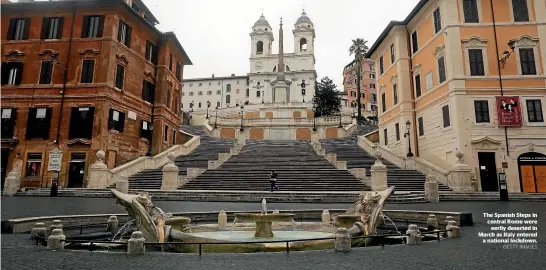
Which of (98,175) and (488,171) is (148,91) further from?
(488,171)

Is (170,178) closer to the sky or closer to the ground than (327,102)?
closer to the ground

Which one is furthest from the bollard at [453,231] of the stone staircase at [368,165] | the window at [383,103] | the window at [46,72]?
the window at [46,72]

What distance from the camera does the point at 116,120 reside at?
29.5 metres

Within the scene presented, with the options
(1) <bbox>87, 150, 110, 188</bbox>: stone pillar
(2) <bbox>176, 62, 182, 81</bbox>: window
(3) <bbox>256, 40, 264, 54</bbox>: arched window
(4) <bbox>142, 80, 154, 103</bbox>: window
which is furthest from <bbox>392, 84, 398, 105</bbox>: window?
(3) <bbox>256, 40, 264, 54</bbox>: arched window

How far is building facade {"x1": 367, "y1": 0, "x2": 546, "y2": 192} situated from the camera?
24281 mm

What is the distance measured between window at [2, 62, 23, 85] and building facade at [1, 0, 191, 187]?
0.08 m

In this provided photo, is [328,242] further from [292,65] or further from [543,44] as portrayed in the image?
[292,65]

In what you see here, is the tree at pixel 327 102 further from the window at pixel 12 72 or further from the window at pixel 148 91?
the window at pixel 12 72

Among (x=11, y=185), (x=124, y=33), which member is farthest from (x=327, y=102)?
(x=11, y=185)

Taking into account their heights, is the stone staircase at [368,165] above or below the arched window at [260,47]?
below

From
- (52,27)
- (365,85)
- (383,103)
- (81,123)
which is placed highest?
(365,85)

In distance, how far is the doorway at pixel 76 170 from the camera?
89.7 feet

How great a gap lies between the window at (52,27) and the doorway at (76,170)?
10840 mm

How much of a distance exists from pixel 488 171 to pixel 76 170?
30.4 m
